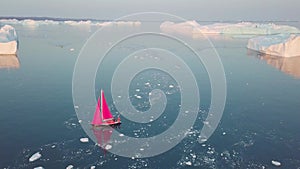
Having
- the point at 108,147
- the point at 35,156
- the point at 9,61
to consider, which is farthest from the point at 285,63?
the point at 9,61

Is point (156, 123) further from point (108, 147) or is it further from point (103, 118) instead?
point (108, 147)

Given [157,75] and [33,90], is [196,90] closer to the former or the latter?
[157,75]

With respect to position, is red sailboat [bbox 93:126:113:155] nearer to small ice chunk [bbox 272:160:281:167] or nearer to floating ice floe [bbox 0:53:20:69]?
small ice chunk [bbox 272:160:281:167]

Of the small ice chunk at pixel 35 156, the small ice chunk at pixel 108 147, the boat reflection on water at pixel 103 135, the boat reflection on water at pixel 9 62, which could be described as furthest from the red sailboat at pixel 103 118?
the boat reflection on water at pixel 9 62

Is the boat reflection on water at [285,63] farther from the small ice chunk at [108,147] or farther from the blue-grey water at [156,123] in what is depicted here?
the small ice chunk at [108,147]

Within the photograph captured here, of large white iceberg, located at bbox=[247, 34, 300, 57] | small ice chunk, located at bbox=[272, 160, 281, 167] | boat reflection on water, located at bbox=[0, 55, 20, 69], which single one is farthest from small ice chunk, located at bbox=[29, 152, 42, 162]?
large white iceberg, located at bbox=[247, 34, 300, 57]

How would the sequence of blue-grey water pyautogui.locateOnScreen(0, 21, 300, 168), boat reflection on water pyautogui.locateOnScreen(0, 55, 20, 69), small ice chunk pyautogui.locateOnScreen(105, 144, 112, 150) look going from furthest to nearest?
boat reflection on water pyautogui.locateOnScreen(0, 55, 20, 69) < small ice chunk pyautogui.locateOnScreen(105, 144, 112, 150) < blue-grey water pyautogui.locateOnScreen(0, 21, 300, 168)
